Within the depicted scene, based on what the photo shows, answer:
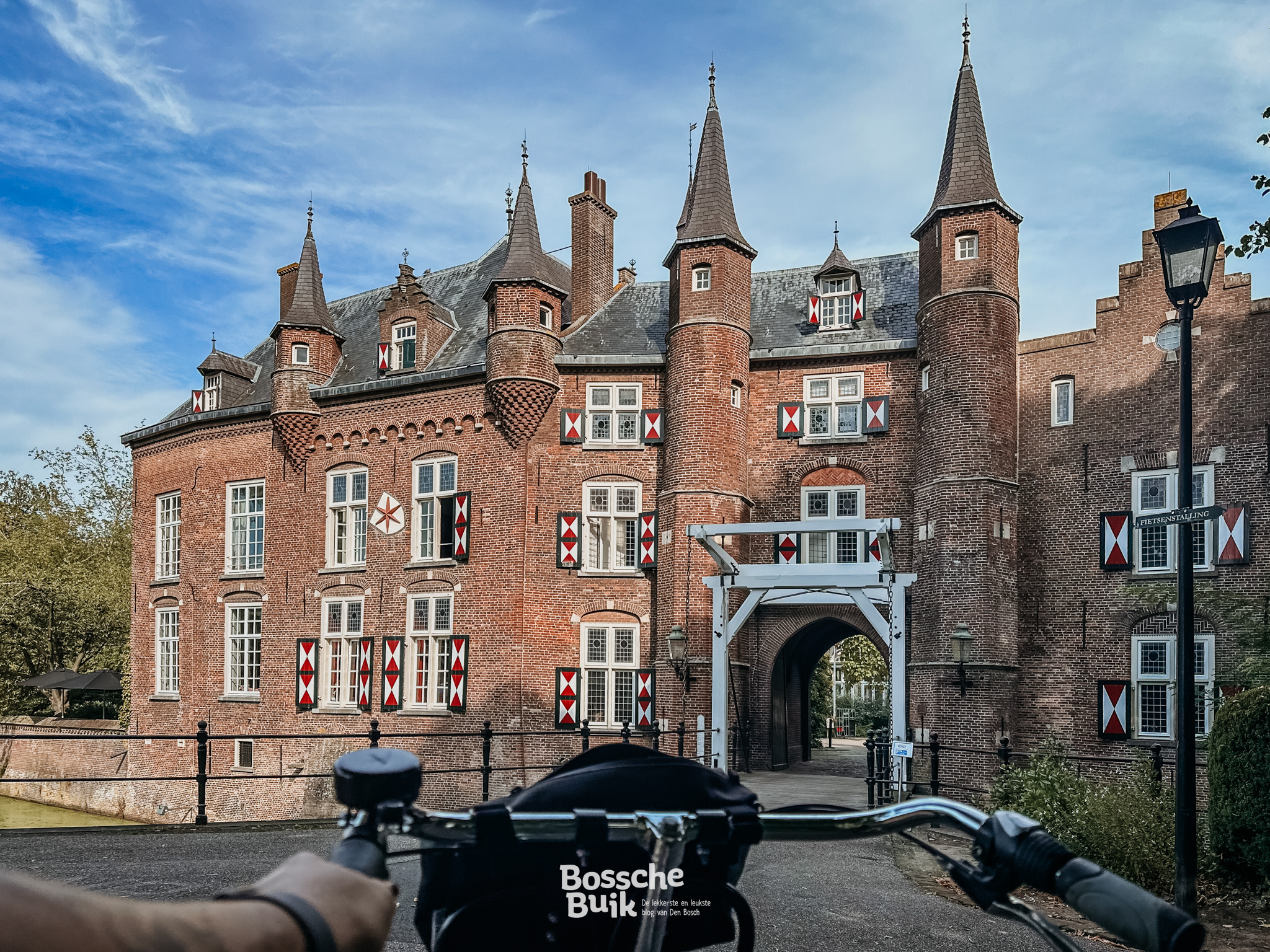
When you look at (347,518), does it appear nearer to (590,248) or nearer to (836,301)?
(590,248)

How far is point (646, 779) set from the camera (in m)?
1.61

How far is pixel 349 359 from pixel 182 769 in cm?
1055

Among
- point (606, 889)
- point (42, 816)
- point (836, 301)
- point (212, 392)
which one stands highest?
point (836, 301)

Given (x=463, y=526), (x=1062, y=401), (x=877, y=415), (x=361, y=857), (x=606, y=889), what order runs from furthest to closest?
(x=463, y=526)
(x=877, y=415)
(x=1062, y=401)
(x=606, y=889)
(x=361, y=857)

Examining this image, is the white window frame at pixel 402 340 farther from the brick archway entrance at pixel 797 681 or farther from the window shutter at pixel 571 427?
the brick archway entrance at pixel 797 681

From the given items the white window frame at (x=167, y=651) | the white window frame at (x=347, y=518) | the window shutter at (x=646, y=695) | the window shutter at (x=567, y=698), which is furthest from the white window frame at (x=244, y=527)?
the window shutter at (x=646, y=695)

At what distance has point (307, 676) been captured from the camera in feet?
76.6

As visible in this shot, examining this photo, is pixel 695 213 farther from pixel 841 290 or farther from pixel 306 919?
pixel 306 919

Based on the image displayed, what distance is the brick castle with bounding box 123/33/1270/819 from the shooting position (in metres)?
A: 18.6

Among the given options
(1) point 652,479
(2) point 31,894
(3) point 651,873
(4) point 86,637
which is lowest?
(4) point 86,637

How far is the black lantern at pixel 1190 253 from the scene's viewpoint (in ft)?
25.8

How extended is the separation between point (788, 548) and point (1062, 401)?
5729mm

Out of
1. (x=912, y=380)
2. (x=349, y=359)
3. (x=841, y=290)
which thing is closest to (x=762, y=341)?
(x=841, y=290)

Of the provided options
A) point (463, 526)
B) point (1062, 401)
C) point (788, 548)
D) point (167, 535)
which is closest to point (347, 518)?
point (463, 526)
